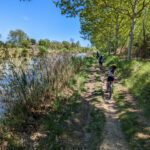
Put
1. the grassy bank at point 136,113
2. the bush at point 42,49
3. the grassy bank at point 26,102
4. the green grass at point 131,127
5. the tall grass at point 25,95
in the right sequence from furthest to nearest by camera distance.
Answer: the bush at point 42,49, the tall grass at point 25,95, the grassy bank at point 26,102, the grassy bank at point 136,113, the green grass at point 131,127

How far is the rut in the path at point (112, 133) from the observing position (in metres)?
2.78

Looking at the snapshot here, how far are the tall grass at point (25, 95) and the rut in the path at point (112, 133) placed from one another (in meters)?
2.60

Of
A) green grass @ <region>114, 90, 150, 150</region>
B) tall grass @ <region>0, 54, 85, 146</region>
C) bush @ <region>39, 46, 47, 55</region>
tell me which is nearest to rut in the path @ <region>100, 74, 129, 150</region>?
green grass @ <region>114, 90, 150, 150</region>

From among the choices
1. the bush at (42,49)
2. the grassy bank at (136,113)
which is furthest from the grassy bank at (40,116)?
the grassy bank at (136,113)

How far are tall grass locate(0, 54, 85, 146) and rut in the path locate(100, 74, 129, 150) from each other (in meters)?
2.60

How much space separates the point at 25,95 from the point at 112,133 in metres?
3.50

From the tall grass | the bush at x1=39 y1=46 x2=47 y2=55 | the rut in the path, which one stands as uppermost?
the bush at x1=39 y1=46 x2=47 y2=55

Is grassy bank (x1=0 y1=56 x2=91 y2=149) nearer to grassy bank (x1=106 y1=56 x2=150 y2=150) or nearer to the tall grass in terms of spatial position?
the tall grass

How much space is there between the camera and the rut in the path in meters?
2.78

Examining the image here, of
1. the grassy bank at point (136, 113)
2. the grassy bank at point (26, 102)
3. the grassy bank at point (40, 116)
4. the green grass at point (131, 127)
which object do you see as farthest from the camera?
the grassy bank at point (26, 102)

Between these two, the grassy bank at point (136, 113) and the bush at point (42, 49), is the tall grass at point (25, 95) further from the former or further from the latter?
the grassy bank at point (136, 113)

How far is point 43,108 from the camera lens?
15.6ft

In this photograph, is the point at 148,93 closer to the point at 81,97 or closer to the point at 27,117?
the point at 81,97

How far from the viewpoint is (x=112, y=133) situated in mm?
3244
